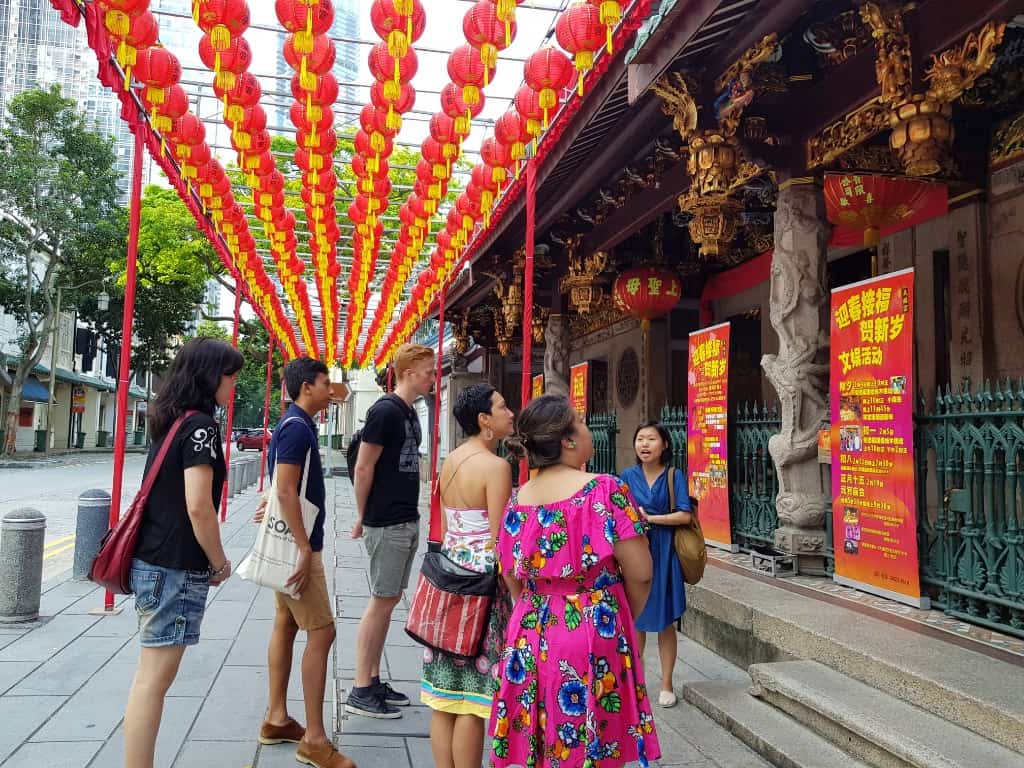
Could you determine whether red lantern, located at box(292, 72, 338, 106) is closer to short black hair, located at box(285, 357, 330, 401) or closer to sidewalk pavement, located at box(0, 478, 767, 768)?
short black hair, located at box(285, 357, 330, 401)

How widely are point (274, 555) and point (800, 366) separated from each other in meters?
4.32

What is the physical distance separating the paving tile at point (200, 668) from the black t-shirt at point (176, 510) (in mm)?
1740

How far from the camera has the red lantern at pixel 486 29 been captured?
5598mm

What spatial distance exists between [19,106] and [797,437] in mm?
27789

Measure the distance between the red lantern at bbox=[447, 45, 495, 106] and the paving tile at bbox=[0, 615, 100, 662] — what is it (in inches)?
199

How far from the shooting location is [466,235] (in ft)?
34.3

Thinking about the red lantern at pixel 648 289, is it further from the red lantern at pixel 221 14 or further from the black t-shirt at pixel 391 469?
the black t-shirt at pixel 391 469

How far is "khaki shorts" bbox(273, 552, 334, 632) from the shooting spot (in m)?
3.36

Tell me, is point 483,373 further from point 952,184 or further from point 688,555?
point 688,555

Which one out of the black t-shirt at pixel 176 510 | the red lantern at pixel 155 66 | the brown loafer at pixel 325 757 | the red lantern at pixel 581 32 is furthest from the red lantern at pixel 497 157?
the brown loafer at pixel 325 757

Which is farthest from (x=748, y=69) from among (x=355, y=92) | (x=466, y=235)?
(x=355, y=92)

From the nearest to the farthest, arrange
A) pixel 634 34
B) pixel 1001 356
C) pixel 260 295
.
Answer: pixel 634 34, pixel 1001 356, pixel 260 295

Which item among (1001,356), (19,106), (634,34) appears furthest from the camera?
(19,106)

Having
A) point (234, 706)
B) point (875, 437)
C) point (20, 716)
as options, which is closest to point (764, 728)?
point (875, 437)
